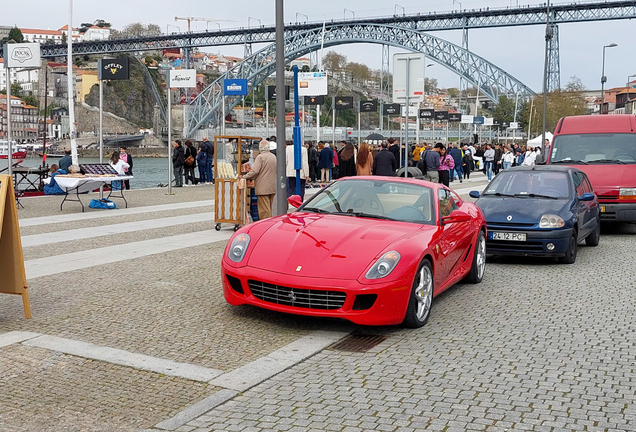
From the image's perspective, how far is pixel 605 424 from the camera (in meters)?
4.36

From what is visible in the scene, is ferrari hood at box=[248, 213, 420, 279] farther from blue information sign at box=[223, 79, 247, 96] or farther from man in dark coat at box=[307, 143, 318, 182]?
blue information sign at box=[223, 79, 247, 96]

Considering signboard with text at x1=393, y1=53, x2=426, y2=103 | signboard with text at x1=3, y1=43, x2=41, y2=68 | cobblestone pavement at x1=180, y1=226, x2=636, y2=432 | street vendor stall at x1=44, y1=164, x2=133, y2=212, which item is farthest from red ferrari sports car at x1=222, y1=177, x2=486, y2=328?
signboard with text at x1=3, y1=43, x2=41, y2=68

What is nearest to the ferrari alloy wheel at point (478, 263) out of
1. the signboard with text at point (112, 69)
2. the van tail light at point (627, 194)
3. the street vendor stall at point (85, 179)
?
the van tail light at point (627, 194)

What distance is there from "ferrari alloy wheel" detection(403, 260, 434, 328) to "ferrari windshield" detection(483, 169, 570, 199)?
5.43m

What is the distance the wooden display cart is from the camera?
44.8 feet

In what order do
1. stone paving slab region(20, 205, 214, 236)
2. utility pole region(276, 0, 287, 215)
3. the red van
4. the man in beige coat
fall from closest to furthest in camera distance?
utility pole region(276, 0, 287, 215) → the man in beige coat → stone paving slab region(20, 205, 214, 236) → the red van

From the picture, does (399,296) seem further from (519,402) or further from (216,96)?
(216,96)

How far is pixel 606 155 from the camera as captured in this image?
15.6 metres

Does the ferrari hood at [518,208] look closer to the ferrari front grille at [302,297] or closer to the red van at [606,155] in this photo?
the red van at [606,155]

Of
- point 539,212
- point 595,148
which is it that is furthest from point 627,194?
point 539,212

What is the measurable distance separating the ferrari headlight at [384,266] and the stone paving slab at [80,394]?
6.37 feet

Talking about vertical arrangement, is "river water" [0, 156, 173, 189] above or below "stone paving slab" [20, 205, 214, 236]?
below

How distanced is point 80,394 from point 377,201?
13.5 feet

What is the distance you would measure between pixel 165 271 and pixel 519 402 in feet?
18.7
